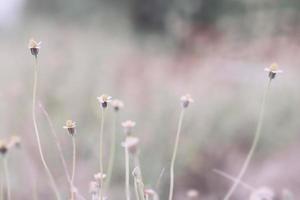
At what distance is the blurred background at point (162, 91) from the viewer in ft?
10.8

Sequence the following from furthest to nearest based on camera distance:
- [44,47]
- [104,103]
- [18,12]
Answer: [18,12]
[44,47]
[104,103]

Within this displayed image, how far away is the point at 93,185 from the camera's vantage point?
1.50 metres

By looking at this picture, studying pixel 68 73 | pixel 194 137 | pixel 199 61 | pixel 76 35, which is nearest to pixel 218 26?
pixel 199 61

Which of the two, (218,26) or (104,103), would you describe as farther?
(218,26)

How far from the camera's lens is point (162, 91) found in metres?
4.02

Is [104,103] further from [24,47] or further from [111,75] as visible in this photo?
[24,47]

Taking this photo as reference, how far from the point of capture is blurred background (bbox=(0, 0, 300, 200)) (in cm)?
330

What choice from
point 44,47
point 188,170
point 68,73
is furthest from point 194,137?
point 44,47

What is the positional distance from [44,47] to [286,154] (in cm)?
224

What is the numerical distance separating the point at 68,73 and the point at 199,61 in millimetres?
2253

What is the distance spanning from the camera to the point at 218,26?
7.14 m

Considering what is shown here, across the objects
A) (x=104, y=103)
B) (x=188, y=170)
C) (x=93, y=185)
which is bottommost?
(x=188, y=170)

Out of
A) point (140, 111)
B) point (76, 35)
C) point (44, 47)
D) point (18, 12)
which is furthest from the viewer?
point (18, 12)

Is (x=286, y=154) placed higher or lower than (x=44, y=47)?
lower
